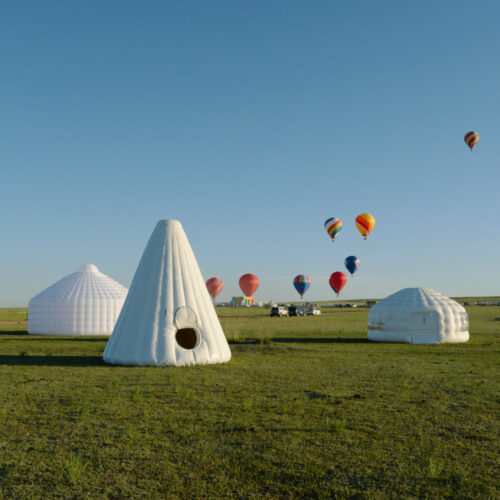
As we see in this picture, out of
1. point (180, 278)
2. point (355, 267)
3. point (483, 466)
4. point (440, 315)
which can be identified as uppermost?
point (355, 267)

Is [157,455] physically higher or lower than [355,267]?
lower

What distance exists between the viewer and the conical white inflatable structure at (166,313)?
15297 millimetres

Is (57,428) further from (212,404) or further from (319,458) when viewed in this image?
(319,458)

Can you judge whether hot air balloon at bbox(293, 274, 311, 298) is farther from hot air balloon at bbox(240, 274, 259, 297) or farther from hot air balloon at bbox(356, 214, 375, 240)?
hot air balloon at bbox(356, 214, 375, 240)

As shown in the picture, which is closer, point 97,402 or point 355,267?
point 97,402

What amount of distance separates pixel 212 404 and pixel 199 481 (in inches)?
160

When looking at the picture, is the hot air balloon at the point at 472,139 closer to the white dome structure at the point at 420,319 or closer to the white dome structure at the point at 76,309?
the white dome structure at the point at 420,319

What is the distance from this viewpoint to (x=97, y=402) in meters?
10.1

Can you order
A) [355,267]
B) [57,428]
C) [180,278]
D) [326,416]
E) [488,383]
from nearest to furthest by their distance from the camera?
[57,428] → [326,416] → [488,383] → [180,278] → [355,267]

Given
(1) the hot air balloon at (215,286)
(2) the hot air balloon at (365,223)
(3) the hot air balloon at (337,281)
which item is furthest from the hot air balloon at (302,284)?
(2) the hot air balloon at (365,223)

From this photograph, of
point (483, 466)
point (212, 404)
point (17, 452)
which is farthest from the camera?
point (212, 404)

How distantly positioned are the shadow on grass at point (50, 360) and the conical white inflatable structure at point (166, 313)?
102cm

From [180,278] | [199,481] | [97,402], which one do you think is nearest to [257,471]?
[199,481]

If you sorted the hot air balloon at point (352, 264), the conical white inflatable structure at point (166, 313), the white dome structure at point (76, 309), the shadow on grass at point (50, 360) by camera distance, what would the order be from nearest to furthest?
the conical white inflatable structure at point (166, 313) → the shadow on grass at point (50, 360) → the white dome structure at point (76, 309) → the hot air balloon at point (352, 264)
